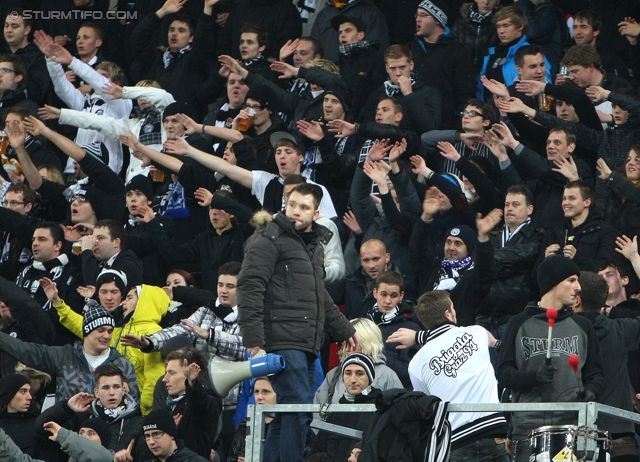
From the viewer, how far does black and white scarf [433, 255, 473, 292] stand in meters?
11.2

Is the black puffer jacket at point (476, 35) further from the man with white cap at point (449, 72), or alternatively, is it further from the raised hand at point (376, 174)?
the raised hand at point (376, 174)

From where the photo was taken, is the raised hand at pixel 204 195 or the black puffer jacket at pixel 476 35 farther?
the black puffer jacket at pixel 476 35

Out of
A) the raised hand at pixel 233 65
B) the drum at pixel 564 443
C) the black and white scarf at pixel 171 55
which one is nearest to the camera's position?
the drum at pixel 564 443

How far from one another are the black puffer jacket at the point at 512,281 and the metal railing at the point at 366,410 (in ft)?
11.0

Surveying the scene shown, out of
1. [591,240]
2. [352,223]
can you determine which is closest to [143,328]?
[352,223]

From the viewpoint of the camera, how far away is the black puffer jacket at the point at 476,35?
1486cm

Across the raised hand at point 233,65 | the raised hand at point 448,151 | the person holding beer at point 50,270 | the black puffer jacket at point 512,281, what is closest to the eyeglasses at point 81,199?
the person holding beer at point 50,270

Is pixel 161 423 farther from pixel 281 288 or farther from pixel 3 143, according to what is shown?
pixel 3 143

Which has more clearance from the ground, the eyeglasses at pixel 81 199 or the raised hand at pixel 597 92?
the raised hand at pixel 597 92

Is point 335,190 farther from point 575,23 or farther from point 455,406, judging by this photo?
point 455,406

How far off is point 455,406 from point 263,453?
1.36m

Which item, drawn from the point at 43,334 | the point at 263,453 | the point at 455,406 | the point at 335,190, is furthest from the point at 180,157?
the point at 455,406

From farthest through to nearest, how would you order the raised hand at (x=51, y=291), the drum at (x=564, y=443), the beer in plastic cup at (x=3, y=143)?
the beer in plastic cup at (x=3, y=143)
the raised hand at (x=51, y=291)
the drum at (x=564, y=443)

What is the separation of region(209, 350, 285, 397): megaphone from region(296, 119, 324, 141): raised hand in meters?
4.34
